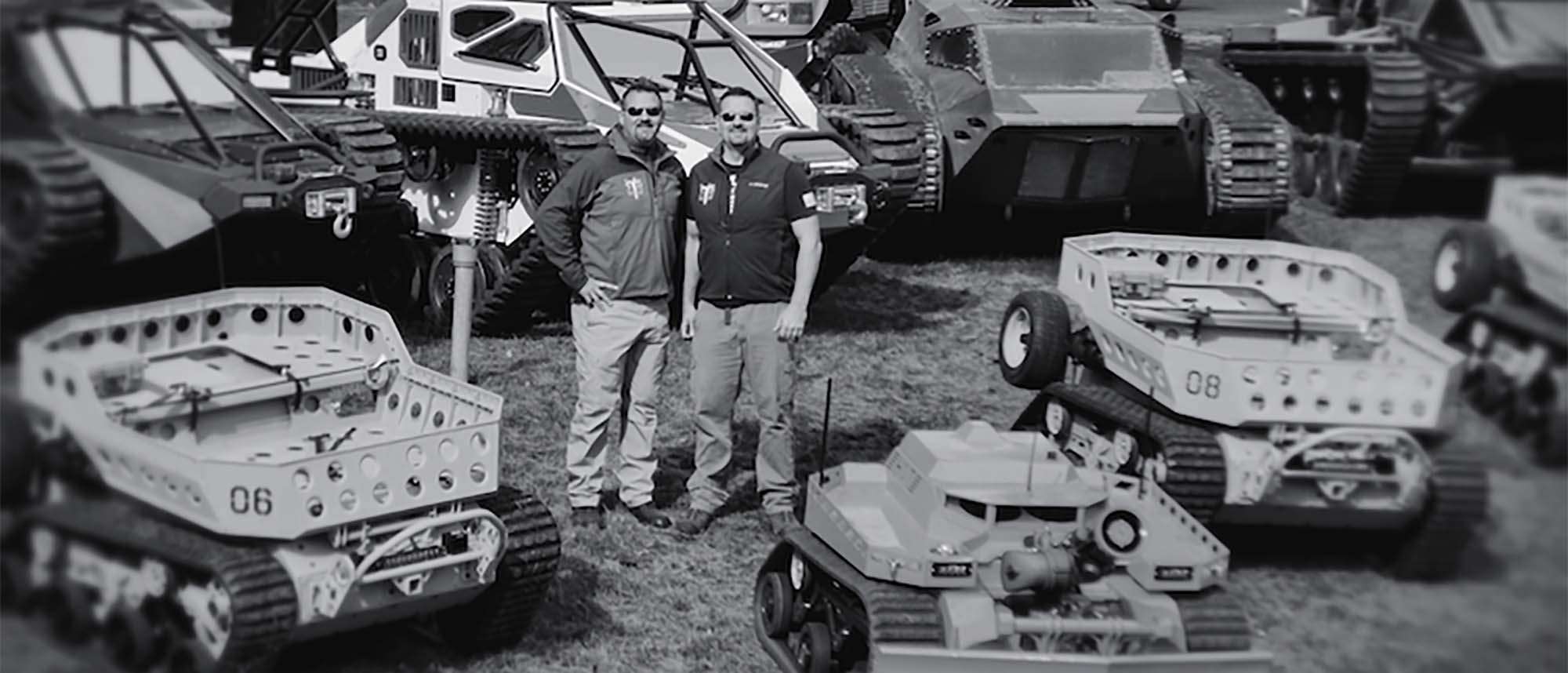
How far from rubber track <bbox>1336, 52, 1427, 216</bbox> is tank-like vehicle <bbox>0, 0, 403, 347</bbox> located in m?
2.00

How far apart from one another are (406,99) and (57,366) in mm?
9669

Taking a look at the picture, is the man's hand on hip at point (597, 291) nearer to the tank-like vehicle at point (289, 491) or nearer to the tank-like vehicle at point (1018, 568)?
the tank-like vehicle at point (289, 491)

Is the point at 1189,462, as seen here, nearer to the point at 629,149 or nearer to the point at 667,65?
the point at 629,149

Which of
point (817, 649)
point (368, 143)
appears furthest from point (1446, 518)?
point (368, 143)

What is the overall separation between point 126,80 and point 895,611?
311 cm

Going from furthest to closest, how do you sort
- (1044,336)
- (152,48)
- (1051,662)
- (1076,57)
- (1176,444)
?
(1076,57) → (1044,336) → (1176,444) → (1051,662) → (152,48)

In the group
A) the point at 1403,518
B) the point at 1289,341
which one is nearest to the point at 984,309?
the point at 1289,341

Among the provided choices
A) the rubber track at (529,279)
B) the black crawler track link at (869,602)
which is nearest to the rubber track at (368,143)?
the rubber track at (529,279)

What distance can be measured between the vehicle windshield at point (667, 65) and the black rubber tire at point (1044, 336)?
2.95 metres

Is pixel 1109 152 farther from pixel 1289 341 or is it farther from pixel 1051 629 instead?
pixel 1051 629

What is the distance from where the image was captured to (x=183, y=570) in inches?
202

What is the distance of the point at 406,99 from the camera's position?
41.8 ft

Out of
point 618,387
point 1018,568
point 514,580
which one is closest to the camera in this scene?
point 1018,568

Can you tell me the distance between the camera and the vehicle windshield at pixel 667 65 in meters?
11.8
